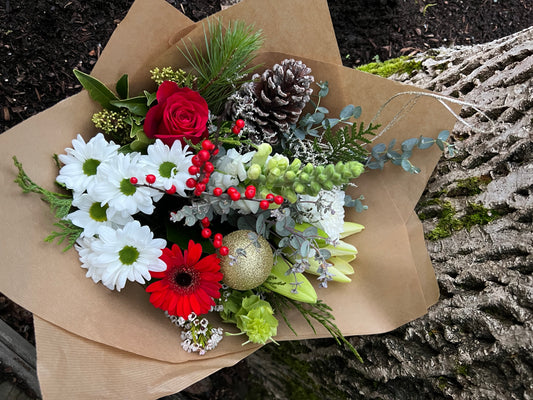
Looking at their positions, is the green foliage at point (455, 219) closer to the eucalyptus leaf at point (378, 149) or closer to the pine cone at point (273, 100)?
the eucalyptus leaf at point (378, 149)

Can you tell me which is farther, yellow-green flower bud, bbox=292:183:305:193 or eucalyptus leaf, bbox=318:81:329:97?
eucalyptus leaf, bbox=318:81:329:97

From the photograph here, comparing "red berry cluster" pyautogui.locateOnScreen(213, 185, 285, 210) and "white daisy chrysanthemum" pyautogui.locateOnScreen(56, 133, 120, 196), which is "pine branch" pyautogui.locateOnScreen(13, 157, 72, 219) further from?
"red berry cluster" pyautogui.locateOnScreen(213, 185, 285, 210)

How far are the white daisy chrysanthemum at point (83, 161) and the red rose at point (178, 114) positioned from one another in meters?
0.10

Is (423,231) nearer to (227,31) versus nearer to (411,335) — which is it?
(411,335)

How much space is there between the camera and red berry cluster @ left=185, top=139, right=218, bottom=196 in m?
0.79

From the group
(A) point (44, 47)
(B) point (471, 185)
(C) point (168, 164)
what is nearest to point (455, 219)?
(B) point (471, 185)

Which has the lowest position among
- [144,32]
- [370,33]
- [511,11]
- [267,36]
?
[511,11]

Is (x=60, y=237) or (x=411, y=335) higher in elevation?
(x=60, y=237)

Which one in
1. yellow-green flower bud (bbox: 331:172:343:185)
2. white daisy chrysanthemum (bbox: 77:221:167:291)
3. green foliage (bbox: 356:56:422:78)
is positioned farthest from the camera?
green foliage (bbox: 356:56:422:78)

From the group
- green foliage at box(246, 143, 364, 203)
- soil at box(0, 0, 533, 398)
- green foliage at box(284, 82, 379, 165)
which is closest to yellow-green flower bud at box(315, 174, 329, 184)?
green foliage at box(246, 143, 364, 203)

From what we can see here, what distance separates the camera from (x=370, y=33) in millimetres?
2133

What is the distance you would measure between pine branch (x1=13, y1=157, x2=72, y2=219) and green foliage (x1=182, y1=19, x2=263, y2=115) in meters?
0.39

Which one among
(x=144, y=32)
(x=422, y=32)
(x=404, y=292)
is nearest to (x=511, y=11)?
(x=422, y=32)

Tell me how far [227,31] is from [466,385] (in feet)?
2.97
